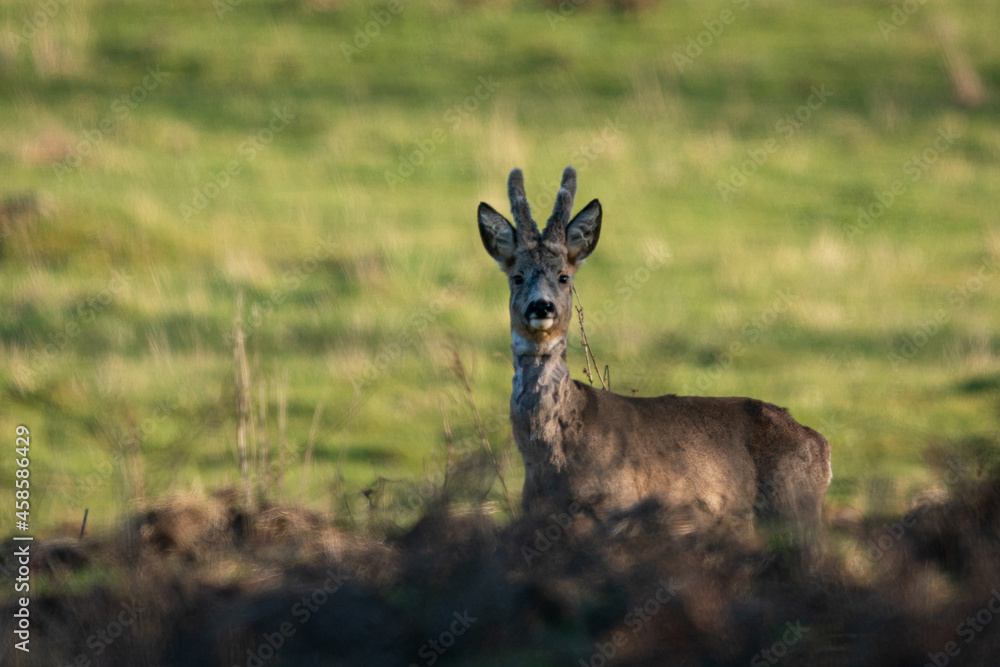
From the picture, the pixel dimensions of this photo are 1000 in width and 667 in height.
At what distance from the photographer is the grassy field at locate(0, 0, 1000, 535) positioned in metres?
14.5

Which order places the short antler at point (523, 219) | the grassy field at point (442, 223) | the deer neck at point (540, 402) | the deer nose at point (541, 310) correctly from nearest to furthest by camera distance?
1. the deer nose at point (541, 310)
2. the deer neck at point (540, 402)
3. the short antler at point (523, 219)
4. the grassy field at point (442, 223)

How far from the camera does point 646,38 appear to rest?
2895 centimetres

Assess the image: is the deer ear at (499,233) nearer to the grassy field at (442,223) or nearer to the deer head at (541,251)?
the deer head at (541,251)

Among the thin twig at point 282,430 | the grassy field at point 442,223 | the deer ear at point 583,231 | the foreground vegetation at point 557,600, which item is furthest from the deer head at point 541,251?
the thin twig at point 282,430

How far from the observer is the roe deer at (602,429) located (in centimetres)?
873

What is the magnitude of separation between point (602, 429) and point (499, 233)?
134 centimetres

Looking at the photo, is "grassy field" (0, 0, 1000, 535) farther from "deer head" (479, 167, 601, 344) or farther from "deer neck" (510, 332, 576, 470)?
"deer head" (479, 167, 601, 344)

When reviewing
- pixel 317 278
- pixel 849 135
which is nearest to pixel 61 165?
pixel 317 278

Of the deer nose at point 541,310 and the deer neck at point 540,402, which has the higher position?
the deer nose at point 541,310

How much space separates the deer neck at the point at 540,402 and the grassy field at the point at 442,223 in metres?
0.84

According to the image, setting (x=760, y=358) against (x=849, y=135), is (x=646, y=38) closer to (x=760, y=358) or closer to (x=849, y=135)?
(x=849, y=135)

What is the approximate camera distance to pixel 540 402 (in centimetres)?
889

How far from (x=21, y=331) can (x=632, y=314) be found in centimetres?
702

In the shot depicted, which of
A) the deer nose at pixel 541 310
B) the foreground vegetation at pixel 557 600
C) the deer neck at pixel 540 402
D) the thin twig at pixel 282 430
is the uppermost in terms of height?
the deer nose at pixel 541 310
